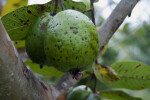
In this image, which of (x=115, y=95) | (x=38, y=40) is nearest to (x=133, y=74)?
(x=115, y=95)

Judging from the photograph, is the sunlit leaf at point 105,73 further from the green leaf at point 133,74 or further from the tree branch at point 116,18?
the green leaf at point 133,74

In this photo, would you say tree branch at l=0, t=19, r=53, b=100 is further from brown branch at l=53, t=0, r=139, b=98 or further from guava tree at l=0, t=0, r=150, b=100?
brown branch at l=53, t=0, r=139, b=98

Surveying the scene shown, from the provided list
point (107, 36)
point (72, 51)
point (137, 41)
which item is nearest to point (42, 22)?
point (72, 51)

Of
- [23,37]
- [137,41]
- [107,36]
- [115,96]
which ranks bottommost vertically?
[137,41]

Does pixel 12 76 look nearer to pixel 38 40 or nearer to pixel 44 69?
pixel 38 40

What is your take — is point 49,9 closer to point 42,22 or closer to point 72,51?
point 42,22

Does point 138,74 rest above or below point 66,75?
below

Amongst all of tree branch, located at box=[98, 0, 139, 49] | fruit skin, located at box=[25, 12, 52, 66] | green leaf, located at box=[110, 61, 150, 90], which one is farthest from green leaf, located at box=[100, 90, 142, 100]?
fruit skin, located at box=[25, 12, 52, 66]
